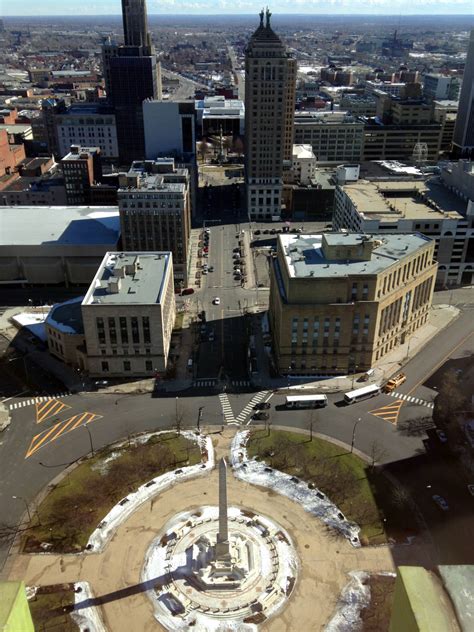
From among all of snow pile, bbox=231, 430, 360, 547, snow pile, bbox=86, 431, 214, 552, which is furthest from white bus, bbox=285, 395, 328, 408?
snow pile, bbox=86, 431, 214, 552

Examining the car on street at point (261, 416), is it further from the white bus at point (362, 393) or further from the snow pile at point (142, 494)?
the white bus at point (362, 393)

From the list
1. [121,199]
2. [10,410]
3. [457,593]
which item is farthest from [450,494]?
[121,199]

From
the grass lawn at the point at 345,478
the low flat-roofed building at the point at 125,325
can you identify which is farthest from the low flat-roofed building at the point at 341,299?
the low flat-roofed building at the point at 125,325

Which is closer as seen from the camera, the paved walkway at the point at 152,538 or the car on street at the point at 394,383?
the paved walkway at the point at 152,538

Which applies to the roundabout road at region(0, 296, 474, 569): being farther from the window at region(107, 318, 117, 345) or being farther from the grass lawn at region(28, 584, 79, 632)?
the grass lawn at region(28, 584, 79, 632)

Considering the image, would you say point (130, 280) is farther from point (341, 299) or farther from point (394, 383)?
point (394, 383)

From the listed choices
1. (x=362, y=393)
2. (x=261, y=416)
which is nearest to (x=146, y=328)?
(x=261, y=416)
